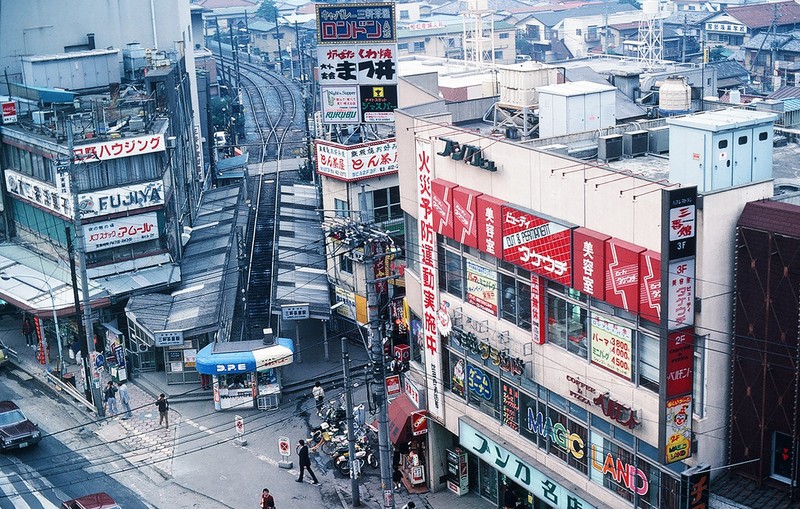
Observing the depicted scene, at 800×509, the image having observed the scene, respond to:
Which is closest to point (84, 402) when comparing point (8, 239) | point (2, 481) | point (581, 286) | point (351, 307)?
point (2, 481)

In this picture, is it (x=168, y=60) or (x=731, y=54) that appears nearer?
(x=168, y=60)

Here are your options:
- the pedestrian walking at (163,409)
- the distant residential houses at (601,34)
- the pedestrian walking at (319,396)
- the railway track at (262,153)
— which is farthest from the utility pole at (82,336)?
the distant residential houses at (601,34)

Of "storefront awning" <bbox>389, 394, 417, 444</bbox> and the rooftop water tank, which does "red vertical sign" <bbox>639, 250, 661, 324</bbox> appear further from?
the rooftop water tank

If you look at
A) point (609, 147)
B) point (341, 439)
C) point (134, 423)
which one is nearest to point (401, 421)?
point (341, 439)

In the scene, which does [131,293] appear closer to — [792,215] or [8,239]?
[8,239]

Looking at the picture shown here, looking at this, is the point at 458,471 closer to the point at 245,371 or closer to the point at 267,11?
the point at 245,371

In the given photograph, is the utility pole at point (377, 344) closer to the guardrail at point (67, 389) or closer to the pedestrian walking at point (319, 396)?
the pedestrian walking at point (319, 396)
